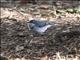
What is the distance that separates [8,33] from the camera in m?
4.47

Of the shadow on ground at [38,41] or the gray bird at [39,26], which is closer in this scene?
the shadow on ground at [38,41]

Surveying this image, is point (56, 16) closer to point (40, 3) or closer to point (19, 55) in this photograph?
point (40, 3)

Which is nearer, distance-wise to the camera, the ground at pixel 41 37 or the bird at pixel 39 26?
the ground at pixel 41 37

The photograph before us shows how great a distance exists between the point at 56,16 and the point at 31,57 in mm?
1705

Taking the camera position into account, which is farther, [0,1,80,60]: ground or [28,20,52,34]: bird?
[28,20,52,34]: bird

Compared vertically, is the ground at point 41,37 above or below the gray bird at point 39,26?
below

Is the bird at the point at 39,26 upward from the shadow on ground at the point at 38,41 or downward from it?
upward

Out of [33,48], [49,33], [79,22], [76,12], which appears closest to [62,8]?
[76,12]

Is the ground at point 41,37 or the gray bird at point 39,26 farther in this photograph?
the gray bird at point 39,26

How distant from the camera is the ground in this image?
378 centimetres

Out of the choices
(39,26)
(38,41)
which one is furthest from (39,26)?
(38,41)

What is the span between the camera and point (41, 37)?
4.27 meters

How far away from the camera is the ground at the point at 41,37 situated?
12.4 ft

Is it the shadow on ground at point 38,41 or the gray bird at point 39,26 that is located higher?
the gray bird at point 39,26
